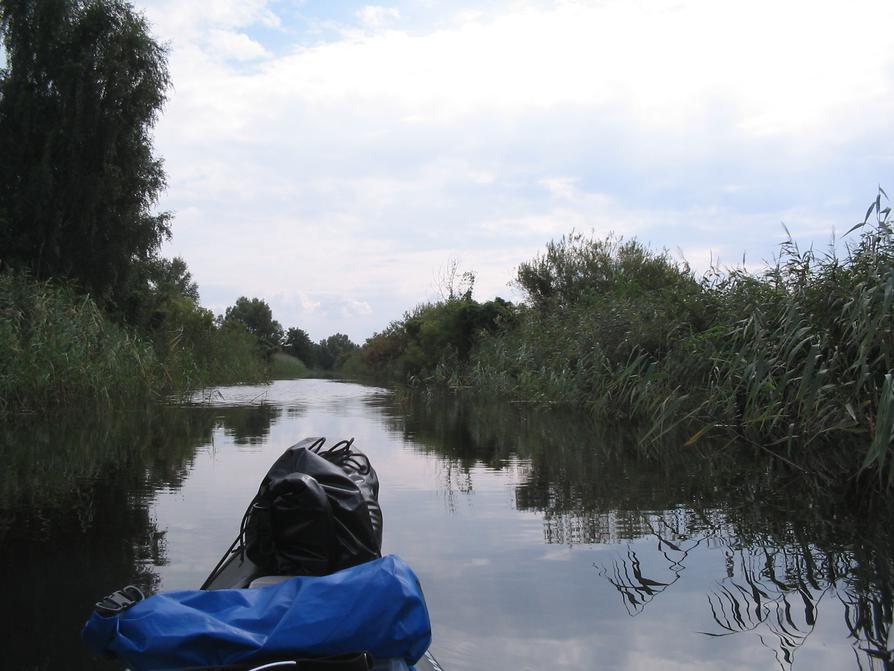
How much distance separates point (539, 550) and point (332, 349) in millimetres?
89290

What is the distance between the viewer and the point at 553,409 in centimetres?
1554

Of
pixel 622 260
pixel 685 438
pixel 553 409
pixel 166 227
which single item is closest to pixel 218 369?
pixel 166 227

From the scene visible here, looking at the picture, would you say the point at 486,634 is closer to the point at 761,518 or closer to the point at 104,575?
the point at 104,575

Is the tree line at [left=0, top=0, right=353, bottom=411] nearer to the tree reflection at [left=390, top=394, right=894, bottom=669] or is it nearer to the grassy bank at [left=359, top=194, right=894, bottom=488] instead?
the grassy bank at [left=359, top=194, right=894, bottom=488]

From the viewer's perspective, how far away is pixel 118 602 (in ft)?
8.28

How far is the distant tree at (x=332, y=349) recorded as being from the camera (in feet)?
282

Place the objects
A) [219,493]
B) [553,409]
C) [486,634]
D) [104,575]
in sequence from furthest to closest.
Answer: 1. [553,409]
2. [219,493]
3. [104,575]
4. [486,634]

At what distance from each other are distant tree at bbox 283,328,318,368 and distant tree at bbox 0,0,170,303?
173ft

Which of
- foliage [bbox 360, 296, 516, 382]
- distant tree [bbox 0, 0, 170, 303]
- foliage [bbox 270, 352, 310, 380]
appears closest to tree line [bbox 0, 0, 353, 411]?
distant tree [bbox 0, 0, 170, 303]

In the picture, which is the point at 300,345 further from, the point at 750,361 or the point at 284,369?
the point at 750,361

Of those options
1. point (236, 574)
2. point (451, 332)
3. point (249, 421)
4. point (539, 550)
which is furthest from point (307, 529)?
point (451, 332)

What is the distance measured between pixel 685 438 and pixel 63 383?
9.59 m

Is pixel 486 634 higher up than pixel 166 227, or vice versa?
pixel 166 227

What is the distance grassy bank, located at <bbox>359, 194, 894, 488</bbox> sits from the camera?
20.2 ft
